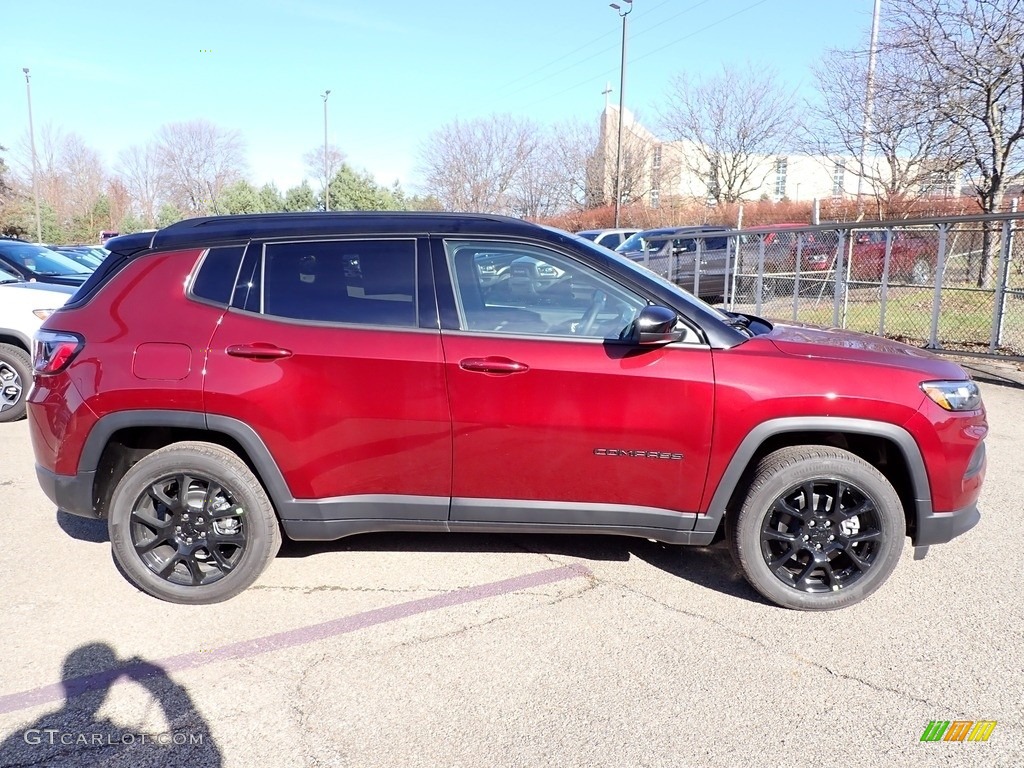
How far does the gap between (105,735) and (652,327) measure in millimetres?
2591

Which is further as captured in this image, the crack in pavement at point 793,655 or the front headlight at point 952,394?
the front headlight at point 952,394

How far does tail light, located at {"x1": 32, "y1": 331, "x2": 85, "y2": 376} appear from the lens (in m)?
3.51

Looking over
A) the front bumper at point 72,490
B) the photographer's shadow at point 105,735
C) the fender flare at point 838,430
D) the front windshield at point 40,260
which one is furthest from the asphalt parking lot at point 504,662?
the front windshield at point 40,260

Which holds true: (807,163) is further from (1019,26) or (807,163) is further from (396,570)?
(396,570)

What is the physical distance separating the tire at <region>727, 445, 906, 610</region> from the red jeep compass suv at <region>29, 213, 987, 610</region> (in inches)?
0.5

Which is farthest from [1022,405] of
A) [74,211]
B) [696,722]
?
[74,211]

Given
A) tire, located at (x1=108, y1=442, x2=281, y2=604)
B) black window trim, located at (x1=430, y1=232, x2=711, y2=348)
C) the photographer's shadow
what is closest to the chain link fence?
black window trim, located at (x1=430, y1=232, x2=711, y2=348)

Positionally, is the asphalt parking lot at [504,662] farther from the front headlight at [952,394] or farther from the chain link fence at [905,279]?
the chain link fence at [905,279]

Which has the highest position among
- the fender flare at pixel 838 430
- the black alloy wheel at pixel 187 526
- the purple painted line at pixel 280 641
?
the fender flare at pixel 838 430

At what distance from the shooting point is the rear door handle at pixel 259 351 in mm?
3391

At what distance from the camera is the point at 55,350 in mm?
3553

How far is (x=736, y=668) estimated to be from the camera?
3.06 metres

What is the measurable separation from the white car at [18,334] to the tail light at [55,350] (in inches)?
152

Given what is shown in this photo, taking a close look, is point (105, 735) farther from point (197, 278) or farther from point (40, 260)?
point (40, 260)
